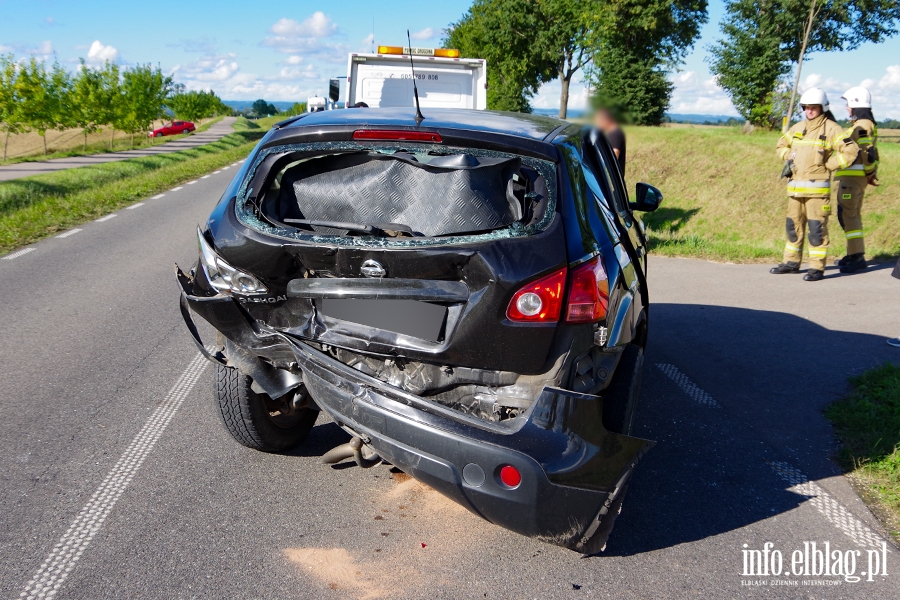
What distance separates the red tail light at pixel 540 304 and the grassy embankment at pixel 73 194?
357 inches

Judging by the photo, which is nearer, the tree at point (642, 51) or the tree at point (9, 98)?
the tree at point (642, 51)

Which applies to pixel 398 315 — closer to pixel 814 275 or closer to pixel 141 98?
pixel 814 275

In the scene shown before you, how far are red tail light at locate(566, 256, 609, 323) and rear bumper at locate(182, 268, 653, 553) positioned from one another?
307 mm

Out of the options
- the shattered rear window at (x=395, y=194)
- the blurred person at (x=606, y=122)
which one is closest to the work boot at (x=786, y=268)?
the blurred person at (x=606, y=122)

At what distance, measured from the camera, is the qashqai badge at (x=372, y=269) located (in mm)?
2809

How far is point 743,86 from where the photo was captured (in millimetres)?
31984

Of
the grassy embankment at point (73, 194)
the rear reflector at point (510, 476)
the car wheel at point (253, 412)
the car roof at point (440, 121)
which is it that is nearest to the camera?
the rear reflector at point (510, 476)

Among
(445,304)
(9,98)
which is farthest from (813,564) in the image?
(9,98)

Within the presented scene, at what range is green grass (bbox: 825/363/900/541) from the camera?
3.57 m

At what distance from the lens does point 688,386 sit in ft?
16.5

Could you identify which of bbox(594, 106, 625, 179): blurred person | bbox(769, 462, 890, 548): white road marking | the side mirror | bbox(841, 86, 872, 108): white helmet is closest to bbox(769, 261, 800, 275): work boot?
bbox(841, 86, 872, 108): white helmet

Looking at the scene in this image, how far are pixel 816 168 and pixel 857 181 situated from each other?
3.48 ft

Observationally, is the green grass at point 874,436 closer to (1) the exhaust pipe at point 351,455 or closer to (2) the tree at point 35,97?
(1) the exhaust pipe at point 351,455

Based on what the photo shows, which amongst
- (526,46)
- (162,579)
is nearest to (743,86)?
(526,46)
